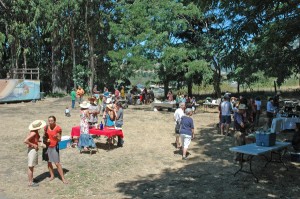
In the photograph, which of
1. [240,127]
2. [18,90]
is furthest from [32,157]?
[18,90]

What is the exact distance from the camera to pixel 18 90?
28578 millimetres

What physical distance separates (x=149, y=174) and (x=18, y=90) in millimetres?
22182

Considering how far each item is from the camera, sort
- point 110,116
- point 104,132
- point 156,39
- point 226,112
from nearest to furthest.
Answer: point 104,132 → point 110,116 → point 226,112 → point 156,39

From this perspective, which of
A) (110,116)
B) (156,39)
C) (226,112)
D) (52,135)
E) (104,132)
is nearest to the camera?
(52,135)

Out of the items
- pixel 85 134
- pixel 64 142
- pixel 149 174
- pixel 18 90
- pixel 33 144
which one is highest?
pixel 18 90

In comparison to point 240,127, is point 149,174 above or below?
below

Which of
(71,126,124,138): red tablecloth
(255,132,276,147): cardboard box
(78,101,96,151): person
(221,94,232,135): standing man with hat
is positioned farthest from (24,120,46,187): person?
A: (221,94,232,135): standing man with hat

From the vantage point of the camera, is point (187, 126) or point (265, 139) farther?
point (187, 126)

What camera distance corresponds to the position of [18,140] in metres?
13.4

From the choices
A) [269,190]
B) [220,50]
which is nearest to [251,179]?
[269,190]

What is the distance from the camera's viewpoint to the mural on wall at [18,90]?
91.0ft

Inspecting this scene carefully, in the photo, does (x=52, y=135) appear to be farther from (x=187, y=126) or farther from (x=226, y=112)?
(x=226, y=112)

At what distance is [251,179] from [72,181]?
4374 mm

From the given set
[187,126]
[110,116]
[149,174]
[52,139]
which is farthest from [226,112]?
[52,139]
